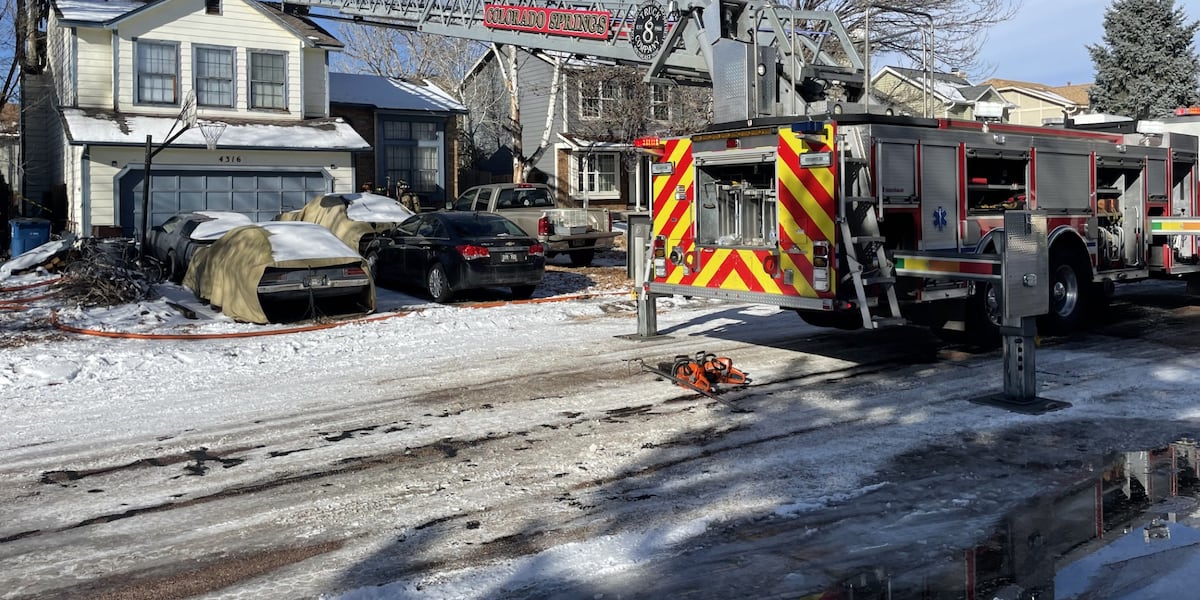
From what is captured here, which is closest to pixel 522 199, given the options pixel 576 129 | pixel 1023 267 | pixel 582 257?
pixel 582 257

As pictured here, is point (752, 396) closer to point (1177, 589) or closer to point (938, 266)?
point (938, 266)

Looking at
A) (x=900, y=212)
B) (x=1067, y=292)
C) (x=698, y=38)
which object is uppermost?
(x=698, y=38)

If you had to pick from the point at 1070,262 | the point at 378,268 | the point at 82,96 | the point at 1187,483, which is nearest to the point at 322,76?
the point at 82,96

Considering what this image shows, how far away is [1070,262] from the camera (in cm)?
1126

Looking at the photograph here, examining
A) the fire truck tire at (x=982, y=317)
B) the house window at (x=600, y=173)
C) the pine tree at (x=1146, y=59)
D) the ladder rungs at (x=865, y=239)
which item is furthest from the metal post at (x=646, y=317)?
the pine tree at (x=1146, y=59)

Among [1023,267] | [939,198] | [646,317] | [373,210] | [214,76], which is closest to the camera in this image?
[1023,267]

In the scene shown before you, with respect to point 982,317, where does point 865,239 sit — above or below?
above

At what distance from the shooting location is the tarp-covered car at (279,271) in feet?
43.0

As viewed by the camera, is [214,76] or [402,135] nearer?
[214,76]

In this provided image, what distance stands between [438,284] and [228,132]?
11.4m

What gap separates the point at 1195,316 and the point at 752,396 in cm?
745

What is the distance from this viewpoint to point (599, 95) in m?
35.3

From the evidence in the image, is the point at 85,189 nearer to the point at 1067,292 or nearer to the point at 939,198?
the point at 939,198

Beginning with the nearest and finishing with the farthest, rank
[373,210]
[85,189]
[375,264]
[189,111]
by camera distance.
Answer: [375,264] → [373,210] → [189,111] → [85,189]
